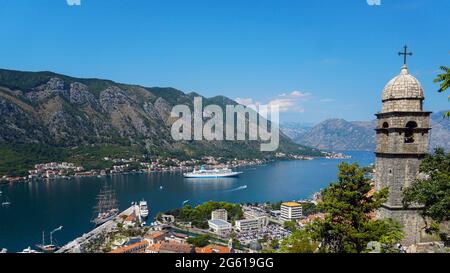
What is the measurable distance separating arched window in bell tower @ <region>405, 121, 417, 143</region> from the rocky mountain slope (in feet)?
366

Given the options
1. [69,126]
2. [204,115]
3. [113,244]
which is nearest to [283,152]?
[204,115]

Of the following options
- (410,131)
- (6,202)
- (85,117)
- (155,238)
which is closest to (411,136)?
(410,131)

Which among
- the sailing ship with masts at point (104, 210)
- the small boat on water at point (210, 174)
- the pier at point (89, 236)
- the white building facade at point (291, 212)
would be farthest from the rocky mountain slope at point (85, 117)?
the white building facade at point (291, 212)

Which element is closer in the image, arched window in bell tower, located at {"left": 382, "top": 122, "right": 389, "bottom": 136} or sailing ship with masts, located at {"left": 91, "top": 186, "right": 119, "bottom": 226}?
arched window in bell tower, located at {"left": 382, "top": 122, "right": 389, "bottom": 136}

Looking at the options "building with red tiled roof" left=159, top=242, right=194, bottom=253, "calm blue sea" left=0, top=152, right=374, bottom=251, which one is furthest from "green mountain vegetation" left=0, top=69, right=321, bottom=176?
"building with red tiled roof" left=159, top=242, right=194, bottom=253

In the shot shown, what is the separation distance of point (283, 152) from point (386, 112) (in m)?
155

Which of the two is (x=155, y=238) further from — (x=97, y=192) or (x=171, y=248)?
(x=97, y=192)

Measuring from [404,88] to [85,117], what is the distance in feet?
432

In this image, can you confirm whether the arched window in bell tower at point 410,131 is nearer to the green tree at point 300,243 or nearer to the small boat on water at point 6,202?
the green tree at point 300,243

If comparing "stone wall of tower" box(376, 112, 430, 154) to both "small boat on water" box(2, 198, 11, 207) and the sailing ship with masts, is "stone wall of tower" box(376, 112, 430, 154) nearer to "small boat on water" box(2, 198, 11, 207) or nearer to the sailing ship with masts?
the sailing ship with masts

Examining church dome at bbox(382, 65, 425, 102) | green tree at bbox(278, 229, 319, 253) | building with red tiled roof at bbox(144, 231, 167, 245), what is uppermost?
church dome at bbox(382, 65, 425, 102)

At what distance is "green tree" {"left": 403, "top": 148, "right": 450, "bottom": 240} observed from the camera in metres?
8.66

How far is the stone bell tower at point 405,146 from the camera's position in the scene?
31.1ft

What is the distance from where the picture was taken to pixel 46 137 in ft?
365
